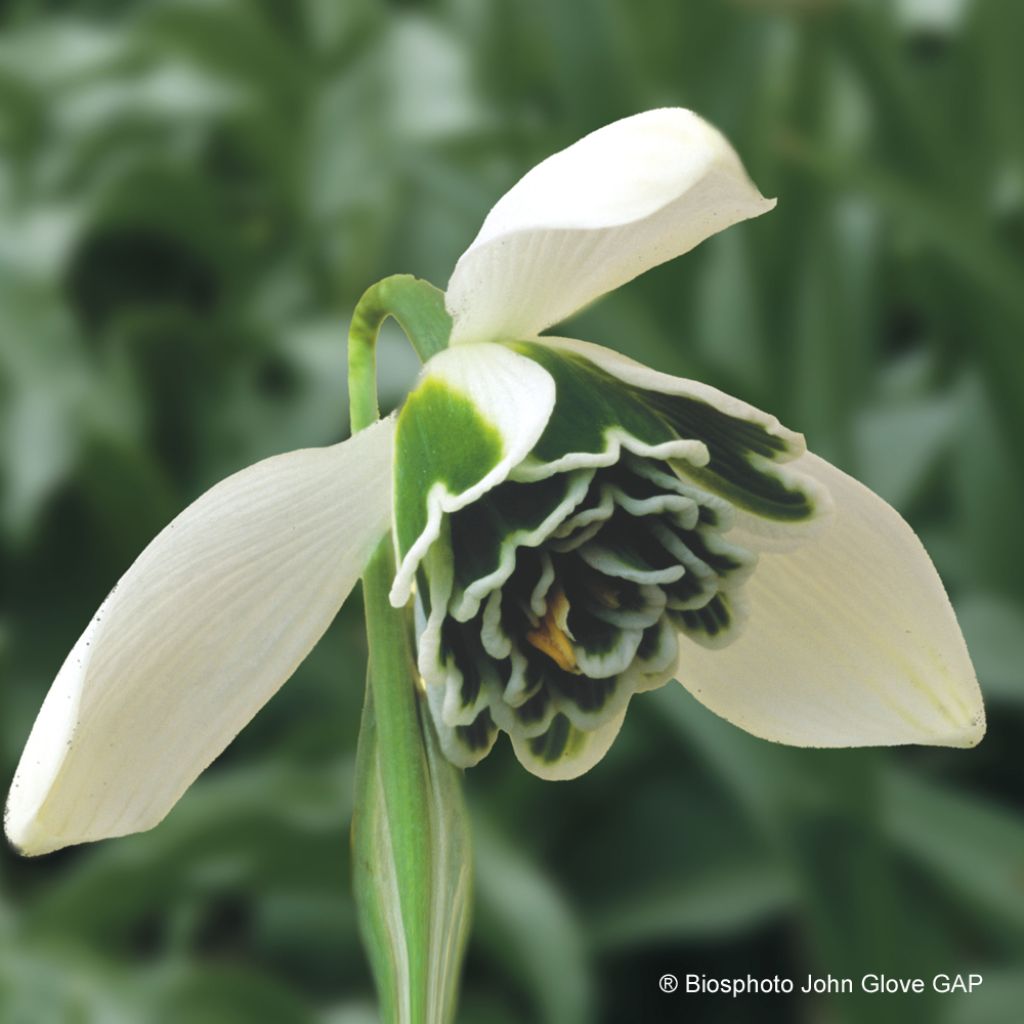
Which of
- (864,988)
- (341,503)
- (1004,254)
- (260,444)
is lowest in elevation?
(864,988)

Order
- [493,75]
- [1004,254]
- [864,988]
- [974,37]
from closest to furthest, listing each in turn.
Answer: [864,988], [1004,254], [974,37], [493,75]

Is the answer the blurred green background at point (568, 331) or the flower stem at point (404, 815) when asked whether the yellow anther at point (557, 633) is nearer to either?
the flower stem at point (404, 815)

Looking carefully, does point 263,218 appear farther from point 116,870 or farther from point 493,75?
point 116,870

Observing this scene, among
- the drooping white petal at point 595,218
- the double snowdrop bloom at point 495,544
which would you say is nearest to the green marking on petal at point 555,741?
the double snowdrop bloom at point 495,544

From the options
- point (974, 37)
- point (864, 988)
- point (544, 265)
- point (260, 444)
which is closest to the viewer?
point (544, 265)

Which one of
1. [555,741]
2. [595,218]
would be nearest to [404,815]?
[555,741]

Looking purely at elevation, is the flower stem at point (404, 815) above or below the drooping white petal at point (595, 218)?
below

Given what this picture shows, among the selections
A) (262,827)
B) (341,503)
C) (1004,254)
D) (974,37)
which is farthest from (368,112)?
(341,503)

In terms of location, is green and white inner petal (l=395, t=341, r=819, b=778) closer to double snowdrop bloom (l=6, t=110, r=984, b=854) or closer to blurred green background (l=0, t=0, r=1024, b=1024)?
double snowdrop bloom (l=6, t=110, r=984, b=854)

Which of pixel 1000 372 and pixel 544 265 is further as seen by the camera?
pixel 1000 372
